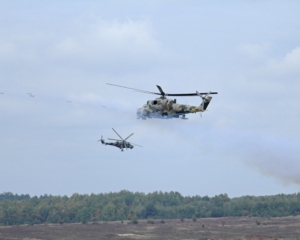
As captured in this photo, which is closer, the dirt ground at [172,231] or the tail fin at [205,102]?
the tail fin at [205,102]

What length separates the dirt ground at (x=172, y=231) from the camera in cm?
13850

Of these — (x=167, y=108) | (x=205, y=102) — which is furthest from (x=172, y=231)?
(x=205, y=102)

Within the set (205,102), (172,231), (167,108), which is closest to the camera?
(205,102)

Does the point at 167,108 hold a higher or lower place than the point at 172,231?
higher

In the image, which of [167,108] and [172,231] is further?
[172,231]

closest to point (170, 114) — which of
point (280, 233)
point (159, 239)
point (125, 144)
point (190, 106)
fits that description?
point (190, 106)

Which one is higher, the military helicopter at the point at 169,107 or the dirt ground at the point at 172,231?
the military helicopter at the point at 169,107

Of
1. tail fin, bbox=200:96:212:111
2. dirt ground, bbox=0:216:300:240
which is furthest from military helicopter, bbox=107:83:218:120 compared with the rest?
dirt ground, bbox=0:216:300:240

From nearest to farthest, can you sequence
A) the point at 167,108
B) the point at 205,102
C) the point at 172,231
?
the point at 205,102 → the point at 167,108 → the point at 172,231

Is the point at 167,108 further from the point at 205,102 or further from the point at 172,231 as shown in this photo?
the point at 172,231

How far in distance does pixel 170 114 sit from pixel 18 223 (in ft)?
379

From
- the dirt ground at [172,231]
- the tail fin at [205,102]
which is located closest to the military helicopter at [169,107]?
the tail fin at [205,102]

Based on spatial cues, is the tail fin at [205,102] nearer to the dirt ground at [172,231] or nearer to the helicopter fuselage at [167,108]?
the helicopter fuselage at [167,108]

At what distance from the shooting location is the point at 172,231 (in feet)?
506
